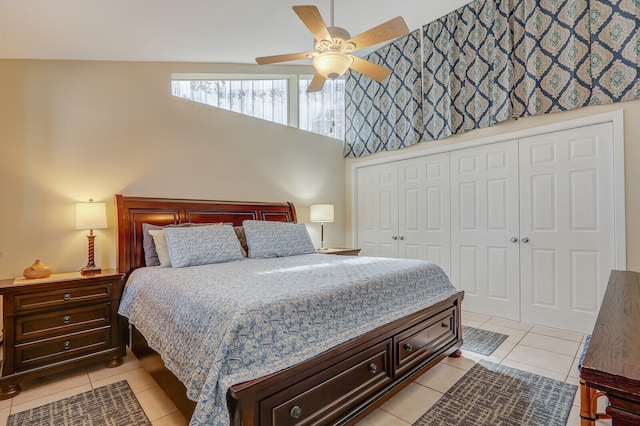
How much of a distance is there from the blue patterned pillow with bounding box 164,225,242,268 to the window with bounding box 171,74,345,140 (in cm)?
175

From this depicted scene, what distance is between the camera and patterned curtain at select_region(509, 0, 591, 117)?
3057 millimetres

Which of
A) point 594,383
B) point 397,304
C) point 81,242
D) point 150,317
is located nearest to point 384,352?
point 397,304

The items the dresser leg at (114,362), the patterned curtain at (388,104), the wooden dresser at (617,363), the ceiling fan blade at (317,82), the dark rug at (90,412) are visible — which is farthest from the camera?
the patterned curtain at (388,104)

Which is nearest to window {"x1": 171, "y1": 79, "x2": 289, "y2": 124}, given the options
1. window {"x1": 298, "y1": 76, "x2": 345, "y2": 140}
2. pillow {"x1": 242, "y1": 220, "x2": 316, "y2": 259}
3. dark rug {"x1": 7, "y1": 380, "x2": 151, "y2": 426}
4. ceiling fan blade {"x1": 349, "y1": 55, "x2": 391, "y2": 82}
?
window {"x1": 298, "y1": 76, "x2": 345, "y2": 140}

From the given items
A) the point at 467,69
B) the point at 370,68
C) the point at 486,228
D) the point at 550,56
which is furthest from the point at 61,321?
the point at 550,56

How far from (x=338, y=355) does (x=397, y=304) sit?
0.66 metres

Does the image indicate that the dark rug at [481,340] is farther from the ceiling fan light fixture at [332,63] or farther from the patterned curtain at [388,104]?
the ceiling fan light fixture at [332,63]

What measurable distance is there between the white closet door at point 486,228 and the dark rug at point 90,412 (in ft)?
11.8

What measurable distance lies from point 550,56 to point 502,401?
3.28 meters

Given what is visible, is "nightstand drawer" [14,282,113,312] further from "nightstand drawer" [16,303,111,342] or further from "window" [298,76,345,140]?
"window" [298,76,345,140]

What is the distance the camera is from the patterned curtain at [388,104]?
4293 millimetres

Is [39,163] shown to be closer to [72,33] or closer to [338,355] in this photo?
[72,33]

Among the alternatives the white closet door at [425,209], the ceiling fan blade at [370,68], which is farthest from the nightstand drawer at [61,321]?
the white closet door at [425,209]

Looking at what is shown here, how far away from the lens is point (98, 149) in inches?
118
